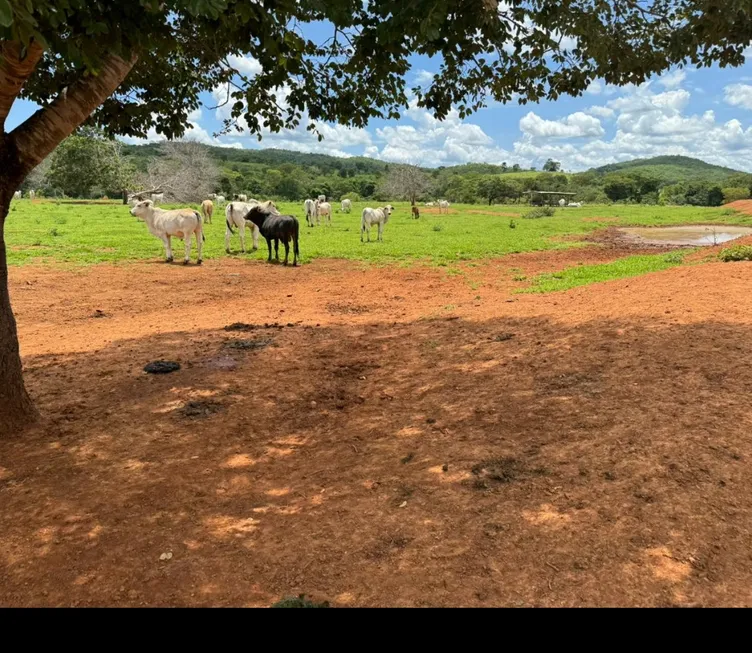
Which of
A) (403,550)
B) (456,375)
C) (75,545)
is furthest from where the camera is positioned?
(456,375)

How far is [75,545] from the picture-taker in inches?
136

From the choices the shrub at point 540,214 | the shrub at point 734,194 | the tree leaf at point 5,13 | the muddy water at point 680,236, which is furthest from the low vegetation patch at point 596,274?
the shrub at point 734,194

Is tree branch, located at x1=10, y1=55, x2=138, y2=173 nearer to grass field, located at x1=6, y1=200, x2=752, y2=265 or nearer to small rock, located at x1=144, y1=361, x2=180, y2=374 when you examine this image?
small rock, located at x1=144, y1=361, x2=180, y2=374

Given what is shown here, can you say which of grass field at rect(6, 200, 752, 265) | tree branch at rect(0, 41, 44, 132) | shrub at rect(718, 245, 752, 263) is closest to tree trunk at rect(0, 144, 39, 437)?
tree branch at rect(0, 41, 44, 132)

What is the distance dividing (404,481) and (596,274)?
419 inches

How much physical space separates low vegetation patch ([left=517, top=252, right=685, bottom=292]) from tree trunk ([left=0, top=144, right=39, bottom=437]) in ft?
31.6

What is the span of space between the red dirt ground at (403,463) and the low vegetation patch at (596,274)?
291cm

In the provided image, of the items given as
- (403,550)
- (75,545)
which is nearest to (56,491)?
(75,545)

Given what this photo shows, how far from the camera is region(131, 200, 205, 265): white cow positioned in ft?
54.1

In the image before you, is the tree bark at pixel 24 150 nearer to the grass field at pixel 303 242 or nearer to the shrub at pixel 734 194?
the grass field at pixel 303 242

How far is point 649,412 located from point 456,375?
2.41 m

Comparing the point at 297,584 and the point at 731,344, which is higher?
the point at 731,344

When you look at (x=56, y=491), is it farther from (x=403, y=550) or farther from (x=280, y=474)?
(x=403, y=550)

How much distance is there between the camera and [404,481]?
161 inches
